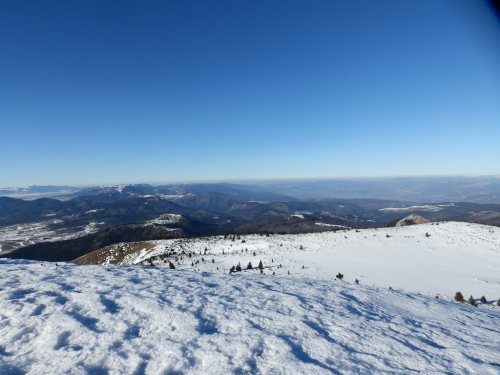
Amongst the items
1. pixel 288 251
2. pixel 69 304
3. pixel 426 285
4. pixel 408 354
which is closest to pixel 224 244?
pixel 288 251

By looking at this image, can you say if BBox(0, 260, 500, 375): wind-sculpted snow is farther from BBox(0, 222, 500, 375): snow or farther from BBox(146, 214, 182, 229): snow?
BBox(146, 214, 182, 229): snow

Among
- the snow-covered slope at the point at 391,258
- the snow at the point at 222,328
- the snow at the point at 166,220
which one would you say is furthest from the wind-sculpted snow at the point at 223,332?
the snow at the point at 166,220

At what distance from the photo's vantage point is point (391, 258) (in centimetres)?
2330

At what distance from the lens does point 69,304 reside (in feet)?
20.8

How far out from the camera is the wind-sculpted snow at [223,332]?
4219 mm

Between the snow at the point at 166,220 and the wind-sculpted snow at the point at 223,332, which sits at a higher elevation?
the wind-sculpted snow at the point at 223,332

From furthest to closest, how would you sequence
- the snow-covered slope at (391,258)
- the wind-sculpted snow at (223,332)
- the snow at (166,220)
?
the snow at (166,220), the snow-covered slope at (391,258), the wind-sculpted snow at (223,332)

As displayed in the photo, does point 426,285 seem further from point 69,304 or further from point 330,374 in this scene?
point 69,304

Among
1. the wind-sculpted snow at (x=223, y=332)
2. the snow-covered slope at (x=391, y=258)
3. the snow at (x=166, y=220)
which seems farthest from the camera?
the snow at (x=166, y=220)

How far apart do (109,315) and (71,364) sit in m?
1.90

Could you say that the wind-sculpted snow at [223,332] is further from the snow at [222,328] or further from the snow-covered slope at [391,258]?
the snow-covered slope at [391,258]

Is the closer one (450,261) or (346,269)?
(346,269)

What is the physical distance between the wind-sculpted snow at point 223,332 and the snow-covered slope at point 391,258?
914cm

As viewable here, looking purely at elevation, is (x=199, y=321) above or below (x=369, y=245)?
above
